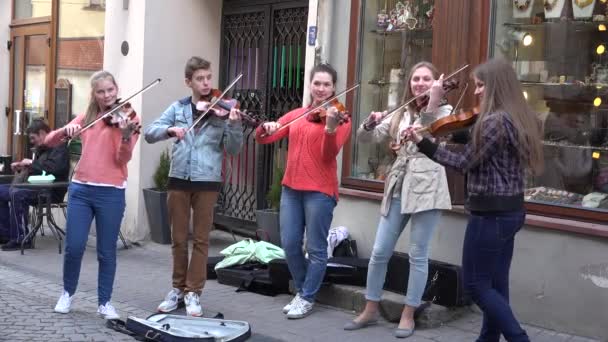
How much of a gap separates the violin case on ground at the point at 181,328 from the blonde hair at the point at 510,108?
1928 mm

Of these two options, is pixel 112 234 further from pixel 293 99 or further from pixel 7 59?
pixel 7 59

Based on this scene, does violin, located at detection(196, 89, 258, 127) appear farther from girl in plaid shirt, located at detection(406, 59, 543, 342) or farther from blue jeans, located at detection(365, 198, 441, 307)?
girl in plaid shirt, located at detection(406, 59, 543, 342)

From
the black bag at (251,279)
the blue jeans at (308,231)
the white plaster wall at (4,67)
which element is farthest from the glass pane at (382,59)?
the white plaster wall at (4,67)

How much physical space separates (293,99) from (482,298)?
4455 mm

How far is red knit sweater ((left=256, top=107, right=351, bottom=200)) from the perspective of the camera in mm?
5535

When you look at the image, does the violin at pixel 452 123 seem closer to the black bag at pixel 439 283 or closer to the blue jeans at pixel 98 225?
the black bag at pixel 439 283

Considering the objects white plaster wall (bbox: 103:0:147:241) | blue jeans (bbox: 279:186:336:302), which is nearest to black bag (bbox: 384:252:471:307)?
blue jeans (bbox: 279:186:336:302)

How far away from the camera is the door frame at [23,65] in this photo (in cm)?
1079

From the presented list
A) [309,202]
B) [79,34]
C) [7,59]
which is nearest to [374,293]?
[309,202]

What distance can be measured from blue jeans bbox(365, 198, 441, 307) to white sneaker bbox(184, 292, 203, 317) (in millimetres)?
1162

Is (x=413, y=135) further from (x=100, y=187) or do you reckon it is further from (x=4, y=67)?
(x=4, y=67)

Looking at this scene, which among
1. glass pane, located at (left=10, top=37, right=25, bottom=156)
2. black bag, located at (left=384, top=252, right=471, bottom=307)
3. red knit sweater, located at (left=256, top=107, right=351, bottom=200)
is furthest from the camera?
glass pane, located at (left=10, top=37, right=25, bottom=156)

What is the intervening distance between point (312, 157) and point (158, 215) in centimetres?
366

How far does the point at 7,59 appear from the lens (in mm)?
12398
